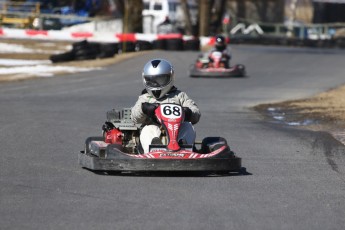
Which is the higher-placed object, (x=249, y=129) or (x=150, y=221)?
(x=150, y=221)

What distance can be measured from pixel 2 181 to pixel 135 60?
22.5m

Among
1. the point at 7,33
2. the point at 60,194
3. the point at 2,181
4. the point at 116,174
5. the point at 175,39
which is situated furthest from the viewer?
the point at 7,33

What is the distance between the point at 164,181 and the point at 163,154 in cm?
32

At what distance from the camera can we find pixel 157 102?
9.95m

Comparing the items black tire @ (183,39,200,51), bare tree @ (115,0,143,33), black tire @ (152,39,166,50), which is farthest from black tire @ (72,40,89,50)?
bare tree @ (115,0,143,33)

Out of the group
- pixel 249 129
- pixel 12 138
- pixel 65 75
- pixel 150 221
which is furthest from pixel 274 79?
pixel 150 221

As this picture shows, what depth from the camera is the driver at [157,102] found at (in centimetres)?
960

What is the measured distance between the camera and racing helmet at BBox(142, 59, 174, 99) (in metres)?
9.88

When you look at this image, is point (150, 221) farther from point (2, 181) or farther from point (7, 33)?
point (7, 33)

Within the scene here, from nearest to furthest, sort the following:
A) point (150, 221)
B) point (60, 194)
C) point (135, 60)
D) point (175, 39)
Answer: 1. point (150, 221)
2. point (60, 194)
3. point (135, 60)
4. point (175, 39)

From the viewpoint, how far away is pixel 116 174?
9320mm

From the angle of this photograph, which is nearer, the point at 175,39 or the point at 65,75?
the point at 65,75

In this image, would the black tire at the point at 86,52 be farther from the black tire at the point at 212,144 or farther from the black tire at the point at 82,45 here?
the black tire at the point at 212,144

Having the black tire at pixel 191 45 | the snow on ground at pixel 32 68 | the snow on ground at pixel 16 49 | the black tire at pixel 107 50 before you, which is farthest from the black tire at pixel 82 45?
the snow on ground at pixel 16 49
